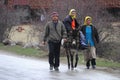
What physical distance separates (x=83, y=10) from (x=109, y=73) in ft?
22.9

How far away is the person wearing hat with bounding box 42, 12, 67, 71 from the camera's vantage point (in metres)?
15.7

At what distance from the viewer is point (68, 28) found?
16.0m

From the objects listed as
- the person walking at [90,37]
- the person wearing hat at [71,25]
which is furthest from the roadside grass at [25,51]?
the person wearing hat at [71,25]

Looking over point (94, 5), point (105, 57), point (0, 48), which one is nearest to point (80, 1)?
point (94, 5)

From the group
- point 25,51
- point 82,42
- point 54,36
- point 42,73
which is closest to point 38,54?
point 25,51

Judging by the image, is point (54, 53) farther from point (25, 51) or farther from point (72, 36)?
point (25, 51)

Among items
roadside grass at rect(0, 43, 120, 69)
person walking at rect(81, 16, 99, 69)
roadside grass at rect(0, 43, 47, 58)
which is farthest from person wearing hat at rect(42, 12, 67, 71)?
roadside grass at rect(0, 43, 47, 58)

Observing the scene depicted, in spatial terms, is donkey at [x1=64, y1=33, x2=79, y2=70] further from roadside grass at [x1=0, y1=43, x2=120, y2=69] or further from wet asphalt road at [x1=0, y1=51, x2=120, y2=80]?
roadside grass at [x1=0, y1=43, x2=120, y2=69]

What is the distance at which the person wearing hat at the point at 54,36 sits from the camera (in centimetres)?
1567

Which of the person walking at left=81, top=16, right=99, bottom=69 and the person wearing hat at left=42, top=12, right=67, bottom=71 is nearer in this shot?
the person wearing hat at left=42, top=12, right=67, bottom=71

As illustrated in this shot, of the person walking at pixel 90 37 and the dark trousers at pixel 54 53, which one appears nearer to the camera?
the dark trousers at pixel 54 53

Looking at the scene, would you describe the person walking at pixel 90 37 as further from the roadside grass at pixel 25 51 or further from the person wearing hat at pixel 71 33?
the roadside grass at pixel 25 51

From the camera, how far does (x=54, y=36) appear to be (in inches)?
617

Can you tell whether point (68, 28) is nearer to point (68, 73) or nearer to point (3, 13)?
point (68, 73)
